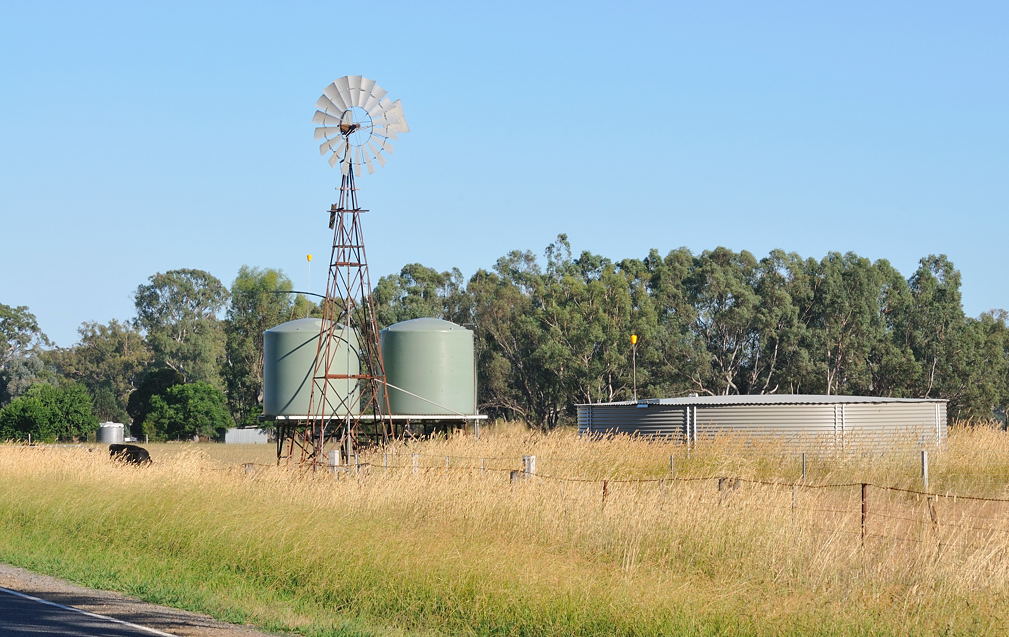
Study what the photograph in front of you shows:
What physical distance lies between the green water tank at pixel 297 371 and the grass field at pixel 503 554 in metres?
14.8

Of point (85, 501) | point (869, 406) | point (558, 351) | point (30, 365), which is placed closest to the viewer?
point (85, 501)

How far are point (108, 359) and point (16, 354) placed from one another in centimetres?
1203

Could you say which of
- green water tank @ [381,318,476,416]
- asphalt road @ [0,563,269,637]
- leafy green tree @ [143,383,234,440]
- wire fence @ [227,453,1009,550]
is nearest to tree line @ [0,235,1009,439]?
leafy green tree @ [143,383,234,440]

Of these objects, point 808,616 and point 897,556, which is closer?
point 808,616

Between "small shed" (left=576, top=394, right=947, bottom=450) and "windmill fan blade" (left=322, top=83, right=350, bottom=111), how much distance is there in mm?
12368

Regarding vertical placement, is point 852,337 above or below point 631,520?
above

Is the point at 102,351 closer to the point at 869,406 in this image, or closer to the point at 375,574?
the point at 869,406

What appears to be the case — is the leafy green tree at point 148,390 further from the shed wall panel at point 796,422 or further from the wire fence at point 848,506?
the wire fence at point 848,506

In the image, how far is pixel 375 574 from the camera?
522 inches

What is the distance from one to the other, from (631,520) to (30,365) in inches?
4493

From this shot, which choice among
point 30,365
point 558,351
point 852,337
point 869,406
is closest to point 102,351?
point 30,365

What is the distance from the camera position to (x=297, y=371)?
37719 mm

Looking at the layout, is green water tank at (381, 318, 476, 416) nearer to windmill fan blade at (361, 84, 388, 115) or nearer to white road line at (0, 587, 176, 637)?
windmill fan blade at (361, 84, 388, 115)

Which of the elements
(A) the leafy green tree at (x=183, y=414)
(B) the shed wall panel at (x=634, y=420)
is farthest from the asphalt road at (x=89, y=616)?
(A) the leafy green tree at (x=183, y=414)
